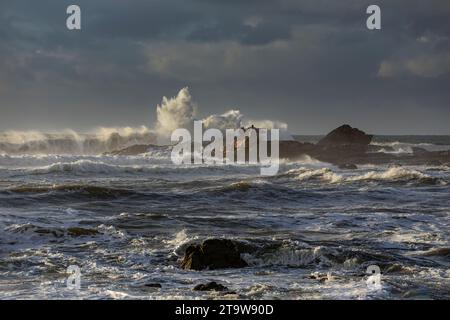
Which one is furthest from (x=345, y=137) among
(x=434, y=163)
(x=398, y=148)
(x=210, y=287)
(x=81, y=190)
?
(x=210, y=287)

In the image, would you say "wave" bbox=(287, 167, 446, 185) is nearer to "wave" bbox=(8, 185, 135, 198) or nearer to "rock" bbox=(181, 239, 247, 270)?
"wave" bbox=(8, 185, 135, 198)

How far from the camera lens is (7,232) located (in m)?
16.1

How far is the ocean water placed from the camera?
34.2 ft

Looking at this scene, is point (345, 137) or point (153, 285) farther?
point (345, 137)

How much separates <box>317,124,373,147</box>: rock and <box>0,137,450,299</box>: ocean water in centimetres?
3842

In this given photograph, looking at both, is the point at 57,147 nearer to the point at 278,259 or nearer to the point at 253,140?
the point at 253,140

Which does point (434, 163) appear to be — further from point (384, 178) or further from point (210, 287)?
point (210, 287)

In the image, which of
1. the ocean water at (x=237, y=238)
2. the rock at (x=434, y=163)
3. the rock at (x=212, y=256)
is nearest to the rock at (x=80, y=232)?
the ocean water at (x=237, y=238)

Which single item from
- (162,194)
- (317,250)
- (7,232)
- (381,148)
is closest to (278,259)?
(317,250)

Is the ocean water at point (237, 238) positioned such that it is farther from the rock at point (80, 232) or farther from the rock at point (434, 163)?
the rock at point (434, 163)

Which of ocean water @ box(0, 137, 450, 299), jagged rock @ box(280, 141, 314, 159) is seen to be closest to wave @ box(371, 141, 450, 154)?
jagged rock @ box(280, 141, 314, 159)

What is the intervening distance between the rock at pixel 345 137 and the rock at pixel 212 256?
56774mm

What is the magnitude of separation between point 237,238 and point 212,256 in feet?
7.69

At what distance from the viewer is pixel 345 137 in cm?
7006
